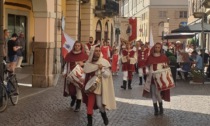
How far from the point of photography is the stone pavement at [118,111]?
970 cm

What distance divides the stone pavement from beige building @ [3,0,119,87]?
108 centimetres

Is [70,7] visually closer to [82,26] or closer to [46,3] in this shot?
[82,26]

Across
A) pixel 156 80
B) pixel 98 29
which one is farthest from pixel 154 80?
pixel 98 29

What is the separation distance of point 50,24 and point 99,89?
757 centimetres

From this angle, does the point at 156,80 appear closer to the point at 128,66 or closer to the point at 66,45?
the point at 66,45

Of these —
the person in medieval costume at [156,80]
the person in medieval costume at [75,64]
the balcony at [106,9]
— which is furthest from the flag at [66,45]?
the balcony at [106,9]

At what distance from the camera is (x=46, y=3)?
15734 mm

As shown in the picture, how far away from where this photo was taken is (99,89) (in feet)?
29.5

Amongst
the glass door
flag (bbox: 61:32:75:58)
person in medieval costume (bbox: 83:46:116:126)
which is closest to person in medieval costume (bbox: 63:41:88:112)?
flag (bbox: 61:32:75:58)

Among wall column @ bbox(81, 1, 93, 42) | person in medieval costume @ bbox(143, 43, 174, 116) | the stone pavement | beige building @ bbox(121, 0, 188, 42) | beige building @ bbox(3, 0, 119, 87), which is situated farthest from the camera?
beige building @ bbox(121, 0, 188, 42)

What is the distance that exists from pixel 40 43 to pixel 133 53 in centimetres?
338

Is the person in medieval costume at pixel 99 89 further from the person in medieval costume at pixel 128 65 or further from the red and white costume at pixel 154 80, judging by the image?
the person in medieval costume at pixel 128 65

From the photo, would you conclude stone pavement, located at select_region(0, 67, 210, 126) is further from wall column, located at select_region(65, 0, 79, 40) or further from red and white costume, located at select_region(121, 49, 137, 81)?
wall column, located at select_region(65, 0, 79, 40)

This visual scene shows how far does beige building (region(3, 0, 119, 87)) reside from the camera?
51.9ft
